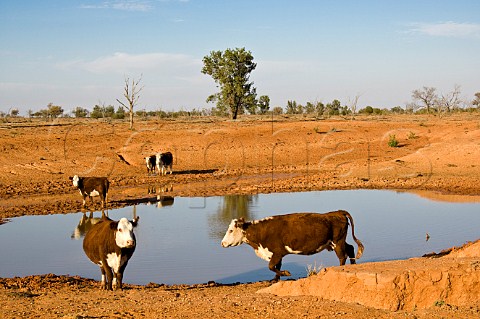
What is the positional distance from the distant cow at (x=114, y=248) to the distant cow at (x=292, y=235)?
7.26 ft

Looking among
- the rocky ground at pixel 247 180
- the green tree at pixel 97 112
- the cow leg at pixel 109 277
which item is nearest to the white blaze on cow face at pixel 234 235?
the rocky ground at pixel 247 180

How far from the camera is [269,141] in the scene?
1877 inches

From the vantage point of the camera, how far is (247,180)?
32812 mm

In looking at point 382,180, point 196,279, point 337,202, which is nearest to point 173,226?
point 196,279

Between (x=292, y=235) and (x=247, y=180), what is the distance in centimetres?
2021

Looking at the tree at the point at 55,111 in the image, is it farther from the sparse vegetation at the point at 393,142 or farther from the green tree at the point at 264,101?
the sparse vegetation at the point at 393,142

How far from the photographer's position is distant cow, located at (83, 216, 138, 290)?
39.0 ft

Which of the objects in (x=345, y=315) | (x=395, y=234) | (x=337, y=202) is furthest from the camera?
(x=337, y=202)

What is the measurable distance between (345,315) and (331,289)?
1139 millimetres

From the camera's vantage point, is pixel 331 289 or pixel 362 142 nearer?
pixel 331 289

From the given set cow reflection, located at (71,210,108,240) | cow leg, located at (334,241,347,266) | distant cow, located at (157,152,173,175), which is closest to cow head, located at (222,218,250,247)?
cow leg, located at (334,241,347,266)

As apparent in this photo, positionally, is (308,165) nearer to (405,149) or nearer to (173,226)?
(405,149)

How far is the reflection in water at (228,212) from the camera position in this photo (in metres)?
19.6

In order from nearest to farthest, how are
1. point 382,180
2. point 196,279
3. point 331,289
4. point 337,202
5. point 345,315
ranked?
point 345,315 → point 331,289 → point 196,279 → point 337,202 → point 382,180
